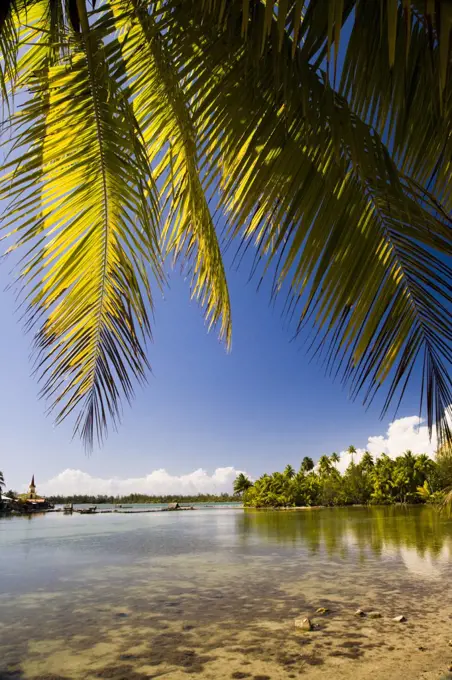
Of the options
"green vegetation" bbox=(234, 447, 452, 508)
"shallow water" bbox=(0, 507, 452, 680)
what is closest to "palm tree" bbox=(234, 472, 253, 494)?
"green vegetation" bbox=(234, 447, 452, 508)

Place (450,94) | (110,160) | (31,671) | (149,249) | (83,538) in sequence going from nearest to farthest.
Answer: (450,94) < (110,160) < (149,249) < (31,671) < (83,538)

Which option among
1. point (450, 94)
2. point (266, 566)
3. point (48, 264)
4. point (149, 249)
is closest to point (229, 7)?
point (450, 94)

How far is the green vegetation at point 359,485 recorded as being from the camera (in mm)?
58531

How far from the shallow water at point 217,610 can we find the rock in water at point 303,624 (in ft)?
0.44

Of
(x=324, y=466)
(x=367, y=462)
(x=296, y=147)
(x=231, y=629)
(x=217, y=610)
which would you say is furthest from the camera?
(x=324, y=466)

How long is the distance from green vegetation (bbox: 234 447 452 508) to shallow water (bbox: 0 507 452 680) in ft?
142

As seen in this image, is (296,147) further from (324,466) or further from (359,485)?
(324,466)

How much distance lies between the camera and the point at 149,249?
2428mm

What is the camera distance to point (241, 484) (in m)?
84.6

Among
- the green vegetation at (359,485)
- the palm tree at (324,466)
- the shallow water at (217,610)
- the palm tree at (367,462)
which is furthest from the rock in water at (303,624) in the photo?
the palm tree at (324,466)

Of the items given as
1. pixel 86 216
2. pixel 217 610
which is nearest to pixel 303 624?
pixel 217 610

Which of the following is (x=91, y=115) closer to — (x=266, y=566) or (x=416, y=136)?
(x=416, y=136)

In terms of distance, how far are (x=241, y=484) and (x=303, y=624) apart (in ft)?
264

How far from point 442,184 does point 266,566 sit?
14.5m
